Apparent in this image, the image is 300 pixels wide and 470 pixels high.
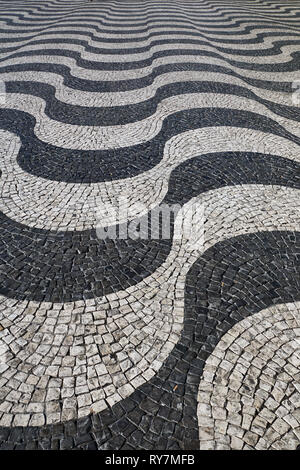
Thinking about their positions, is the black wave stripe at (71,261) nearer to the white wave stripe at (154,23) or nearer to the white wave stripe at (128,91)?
the white wave stripe at (128,91)

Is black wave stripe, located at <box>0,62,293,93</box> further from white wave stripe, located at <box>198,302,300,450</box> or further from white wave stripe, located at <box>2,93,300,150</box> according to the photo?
white wave stripe, located at <box>198,302,300,450</box>

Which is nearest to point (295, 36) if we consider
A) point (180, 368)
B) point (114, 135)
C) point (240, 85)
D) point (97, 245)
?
point (240, 85)

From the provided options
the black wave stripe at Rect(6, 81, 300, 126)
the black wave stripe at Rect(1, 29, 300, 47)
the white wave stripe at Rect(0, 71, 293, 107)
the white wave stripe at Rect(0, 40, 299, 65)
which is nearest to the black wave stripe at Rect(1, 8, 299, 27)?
the black wave stripe at Rect(1, 29, 300, 47)

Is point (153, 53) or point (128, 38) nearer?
point (153, 53)

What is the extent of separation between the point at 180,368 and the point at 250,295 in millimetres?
1160

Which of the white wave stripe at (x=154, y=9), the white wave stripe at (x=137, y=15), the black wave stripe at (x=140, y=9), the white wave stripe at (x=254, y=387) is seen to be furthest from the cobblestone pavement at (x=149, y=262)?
the black wave stripe at (x=140, y=9)

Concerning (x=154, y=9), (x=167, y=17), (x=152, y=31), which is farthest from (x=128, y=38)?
(x=154, y=9)

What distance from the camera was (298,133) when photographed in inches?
285

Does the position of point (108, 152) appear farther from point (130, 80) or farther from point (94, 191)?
point (130, 80)

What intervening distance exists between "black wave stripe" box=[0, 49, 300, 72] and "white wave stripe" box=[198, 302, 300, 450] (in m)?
8.75

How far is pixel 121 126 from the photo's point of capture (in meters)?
7.30

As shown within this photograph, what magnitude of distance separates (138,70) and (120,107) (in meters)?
2.64

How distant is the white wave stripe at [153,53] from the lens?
35.9ft

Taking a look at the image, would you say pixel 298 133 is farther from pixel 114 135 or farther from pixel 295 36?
pixel 295 36
